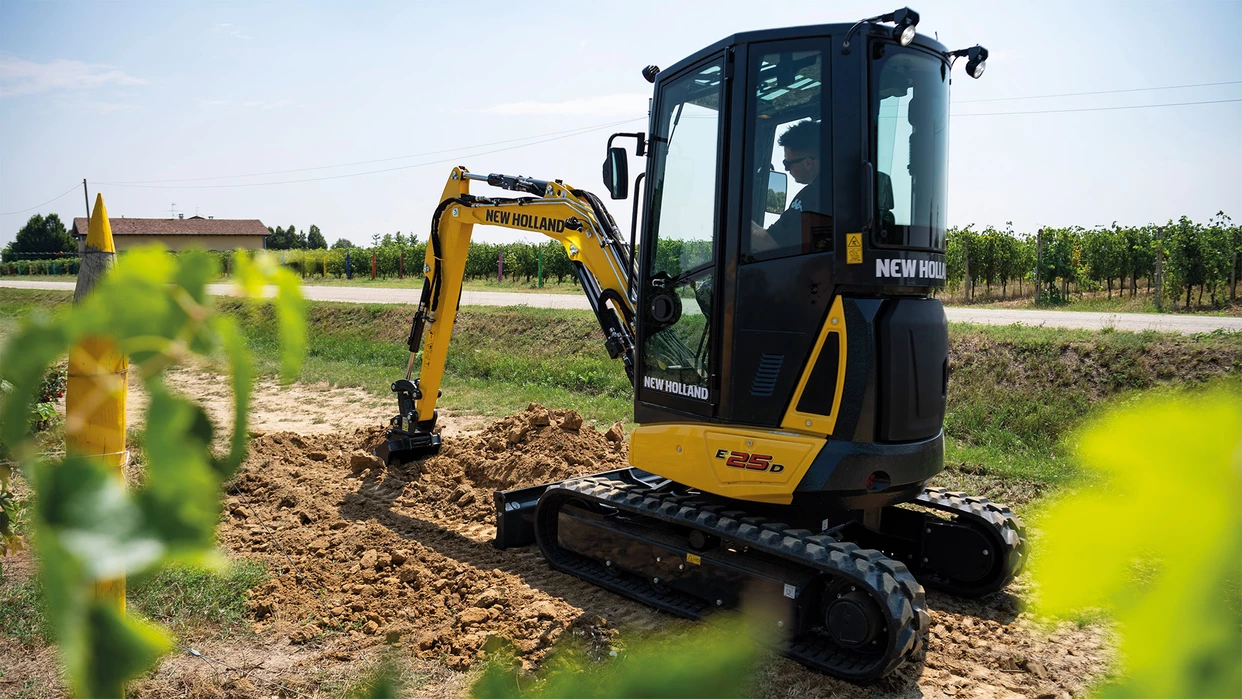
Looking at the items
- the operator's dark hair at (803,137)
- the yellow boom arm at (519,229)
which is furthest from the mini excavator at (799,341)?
the yellow boom arm at (519,229)

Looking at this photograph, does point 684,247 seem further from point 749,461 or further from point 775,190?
point 749,461

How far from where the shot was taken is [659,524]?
5180 millimetres

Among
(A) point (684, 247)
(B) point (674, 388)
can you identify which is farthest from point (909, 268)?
(B) point (674, 388)

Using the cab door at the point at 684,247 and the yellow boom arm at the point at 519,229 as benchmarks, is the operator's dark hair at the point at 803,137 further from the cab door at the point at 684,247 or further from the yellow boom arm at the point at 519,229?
the yellow boom arm at the point at 519,229

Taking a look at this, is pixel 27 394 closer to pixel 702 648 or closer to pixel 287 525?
pixel 702 648

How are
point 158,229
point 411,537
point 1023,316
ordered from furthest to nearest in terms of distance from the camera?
point 1023,316 < point 411,537 < point 158,229

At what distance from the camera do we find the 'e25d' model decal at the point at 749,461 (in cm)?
447

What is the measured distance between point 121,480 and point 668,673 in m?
0.27

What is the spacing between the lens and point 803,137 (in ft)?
14.3

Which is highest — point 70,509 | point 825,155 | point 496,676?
point 825,155

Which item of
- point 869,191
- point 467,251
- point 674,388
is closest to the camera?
point 869,191

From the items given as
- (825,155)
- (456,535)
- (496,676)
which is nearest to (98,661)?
(496,676)

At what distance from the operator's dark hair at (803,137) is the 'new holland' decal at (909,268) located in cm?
70

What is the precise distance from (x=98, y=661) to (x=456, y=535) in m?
6.12
